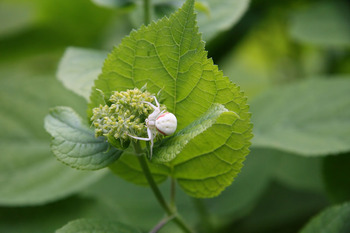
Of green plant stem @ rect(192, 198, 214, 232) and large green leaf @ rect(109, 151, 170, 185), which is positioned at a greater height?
large green leaf @ rect(109, 151, 170, 185)

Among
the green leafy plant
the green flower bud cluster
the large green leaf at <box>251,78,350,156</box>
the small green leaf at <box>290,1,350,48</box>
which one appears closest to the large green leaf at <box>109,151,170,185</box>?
the green leafy plant

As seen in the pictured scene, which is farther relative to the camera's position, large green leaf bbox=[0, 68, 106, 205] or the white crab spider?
large green leaf bbox=[0, 68, 106, 205]

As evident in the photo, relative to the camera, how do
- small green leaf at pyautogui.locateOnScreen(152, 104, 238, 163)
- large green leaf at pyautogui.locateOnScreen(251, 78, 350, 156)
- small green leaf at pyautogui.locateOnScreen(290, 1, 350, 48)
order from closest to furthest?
small green leaf at pyautogui.locateOnScreen(152, 104, 238, 163) < large green leaf at pyautogui.locateOnScreen(251, 78, 350, 156) < small green leaf at pyautogui.locateOnScreen(290, 1, 350, 48)

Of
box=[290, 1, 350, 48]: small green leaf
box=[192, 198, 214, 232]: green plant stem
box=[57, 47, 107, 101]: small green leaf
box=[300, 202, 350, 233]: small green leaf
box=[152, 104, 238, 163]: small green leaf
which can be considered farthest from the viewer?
box=[290, 1, 350, 48]: small green leaf

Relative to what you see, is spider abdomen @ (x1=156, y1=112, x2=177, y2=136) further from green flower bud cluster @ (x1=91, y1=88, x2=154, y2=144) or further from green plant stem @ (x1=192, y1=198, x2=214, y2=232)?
green plant stem @ (x1=192, y1=198, x2=214, y2=232)

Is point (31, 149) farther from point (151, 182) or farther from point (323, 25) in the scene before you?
point (323, 25)

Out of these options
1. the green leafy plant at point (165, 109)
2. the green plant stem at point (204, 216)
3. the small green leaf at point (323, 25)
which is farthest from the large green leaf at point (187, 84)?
the small green leaf at point (323, 25)
